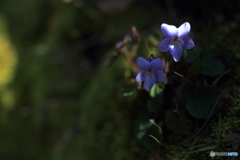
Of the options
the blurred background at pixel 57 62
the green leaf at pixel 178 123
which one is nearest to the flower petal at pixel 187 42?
the green leaf at pixel 178 123

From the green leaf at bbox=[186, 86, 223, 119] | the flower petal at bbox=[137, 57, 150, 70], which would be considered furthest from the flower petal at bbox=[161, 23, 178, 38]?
the green leaf at bbox=[186, 86, 223, 119]

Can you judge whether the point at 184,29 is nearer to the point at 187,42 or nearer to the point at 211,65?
the point at 187,42

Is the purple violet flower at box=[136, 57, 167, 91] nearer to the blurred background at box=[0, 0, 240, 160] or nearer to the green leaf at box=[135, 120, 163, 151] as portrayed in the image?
the green leaf at box=[135, 120, 163, 151]

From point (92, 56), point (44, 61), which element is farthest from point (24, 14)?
point (92, 56)

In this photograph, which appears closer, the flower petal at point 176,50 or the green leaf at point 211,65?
the flower petal at point 176,50

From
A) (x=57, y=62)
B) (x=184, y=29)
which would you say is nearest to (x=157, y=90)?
(x=184, y=29)

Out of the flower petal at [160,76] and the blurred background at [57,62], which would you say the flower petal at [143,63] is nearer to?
Result: the flower petal at [160,76]

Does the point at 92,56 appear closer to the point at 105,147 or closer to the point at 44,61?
the point at 44,61
